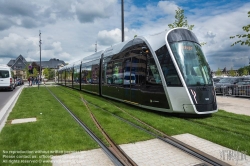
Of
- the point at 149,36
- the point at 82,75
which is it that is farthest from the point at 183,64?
the point at 82,75

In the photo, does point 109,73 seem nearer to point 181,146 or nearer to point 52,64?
point 181,146

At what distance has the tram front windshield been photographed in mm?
7789

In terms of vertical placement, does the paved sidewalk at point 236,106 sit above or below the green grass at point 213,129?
below

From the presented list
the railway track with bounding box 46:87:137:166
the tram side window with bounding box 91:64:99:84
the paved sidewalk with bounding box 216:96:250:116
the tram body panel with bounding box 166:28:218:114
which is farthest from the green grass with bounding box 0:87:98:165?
the tram side window with bounding box 91:64:99:84

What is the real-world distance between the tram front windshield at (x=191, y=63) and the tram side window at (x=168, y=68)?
252mm

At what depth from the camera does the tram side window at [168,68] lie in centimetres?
778

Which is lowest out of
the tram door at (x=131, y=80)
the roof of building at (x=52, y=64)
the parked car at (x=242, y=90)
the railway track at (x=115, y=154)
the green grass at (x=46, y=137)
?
the railway track at (x=115, y=154)

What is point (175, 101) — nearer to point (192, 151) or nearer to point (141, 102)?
point (141, 102)

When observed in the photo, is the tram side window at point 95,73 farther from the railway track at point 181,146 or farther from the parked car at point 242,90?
the parked car at point 242,90

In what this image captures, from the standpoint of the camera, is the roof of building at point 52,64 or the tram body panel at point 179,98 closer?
the tram body panel at point 179,98

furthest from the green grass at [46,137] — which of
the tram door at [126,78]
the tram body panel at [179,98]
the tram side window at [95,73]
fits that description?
the tram side window at [95,73]

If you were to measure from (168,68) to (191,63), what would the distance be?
0.89 meters

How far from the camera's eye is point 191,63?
313 inches

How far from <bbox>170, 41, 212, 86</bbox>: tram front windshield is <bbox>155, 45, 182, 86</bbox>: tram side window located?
9.9 inches
